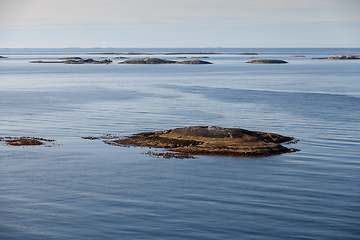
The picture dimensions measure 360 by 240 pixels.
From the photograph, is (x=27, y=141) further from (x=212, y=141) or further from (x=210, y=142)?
(x=212, y=141)

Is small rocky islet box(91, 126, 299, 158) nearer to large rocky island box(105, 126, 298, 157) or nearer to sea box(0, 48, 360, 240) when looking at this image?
large rocky island box(105, 126, 298, 157)

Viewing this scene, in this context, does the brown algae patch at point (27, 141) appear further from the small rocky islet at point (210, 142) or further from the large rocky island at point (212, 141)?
the large rocky island at point (212, 141)

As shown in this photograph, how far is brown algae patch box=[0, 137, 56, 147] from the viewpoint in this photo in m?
37.9

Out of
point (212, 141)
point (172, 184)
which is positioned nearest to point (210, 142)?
point (212, 141)

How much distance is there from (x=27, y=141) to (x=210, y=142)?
56.6 ft

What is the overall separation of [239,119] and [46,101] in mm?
37838

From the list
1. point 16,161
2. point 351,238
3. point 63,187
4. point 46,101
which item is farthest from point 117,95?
point 351,238

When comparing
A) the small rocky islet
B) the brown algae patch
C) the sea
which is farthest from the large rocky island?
the brown algae patch

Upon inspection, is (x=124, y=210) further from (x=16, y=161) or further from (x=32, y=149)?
(x=32, y=149)

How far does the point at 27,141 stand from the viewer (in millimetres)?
38344

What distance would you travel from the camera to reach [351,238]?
19.0 meters

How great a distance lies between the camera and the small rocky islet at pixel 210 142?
1380 inches

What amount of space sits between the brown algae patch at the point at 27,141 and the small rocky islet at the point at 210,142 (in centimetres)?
414

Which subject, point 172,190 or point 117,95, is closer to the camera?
point 172,190
